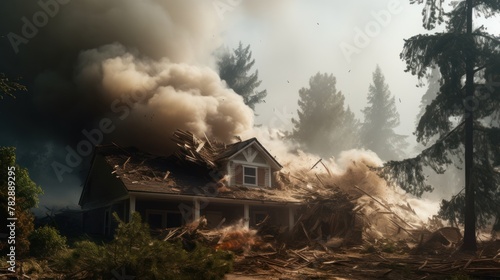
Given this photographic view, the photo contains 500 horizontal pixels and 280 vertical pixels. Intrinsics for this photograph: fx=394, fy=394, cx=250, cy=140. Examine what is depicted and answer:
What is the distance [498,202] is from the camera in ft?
57.5

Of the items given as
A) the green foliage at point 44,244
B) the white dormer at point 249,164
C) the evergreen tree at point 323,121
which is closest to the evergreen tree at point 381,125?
the evergreen tree at point 323,121

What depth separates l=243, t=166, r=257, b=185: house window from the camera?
23.1 m

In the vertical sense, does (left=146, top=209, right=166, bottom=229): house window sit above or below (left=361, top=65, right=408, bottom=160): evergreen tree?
below

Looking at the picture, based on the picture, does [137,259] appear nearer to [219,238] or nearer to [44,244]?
[219,238]

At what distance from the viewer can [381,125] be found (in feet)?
225

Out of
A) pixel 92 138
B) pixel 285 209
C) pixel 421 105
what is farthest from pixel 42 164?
pixel 421 105

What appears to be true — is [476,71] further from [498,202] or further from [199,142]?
[199,142]

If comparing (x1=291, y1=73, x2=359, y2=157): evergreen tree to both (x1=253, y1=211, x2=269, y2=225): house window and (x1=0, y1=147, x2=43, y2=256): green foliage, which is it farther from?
(x1=0, y1=147, x2=43, y2=256): green foliage

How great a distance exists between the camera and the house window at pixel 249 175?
2309cm

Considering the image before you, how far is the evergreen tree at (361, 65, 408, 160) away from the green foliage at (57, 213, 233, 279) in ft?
197

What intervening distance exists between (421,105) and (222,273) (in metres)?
72.5

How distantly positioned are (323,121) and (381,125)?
1902cm

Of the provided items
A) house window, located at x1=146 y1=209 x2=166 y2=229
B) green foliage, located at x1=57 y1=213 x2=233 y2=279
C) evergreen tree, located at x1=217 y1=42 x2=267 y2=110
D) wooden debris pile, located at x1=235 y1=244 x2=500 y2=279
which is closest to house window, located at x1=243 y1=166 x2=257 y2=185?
house window, located at x1=146 y1=209 x2=166 y2=229

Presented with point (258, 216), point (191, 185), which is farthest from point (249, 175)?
point (191, 185)
